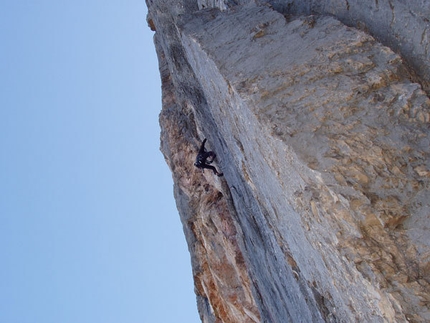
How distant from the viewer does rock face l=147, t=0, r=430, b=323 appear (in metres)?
2.76

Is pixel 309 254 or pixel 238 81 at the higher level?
pixel 238 81

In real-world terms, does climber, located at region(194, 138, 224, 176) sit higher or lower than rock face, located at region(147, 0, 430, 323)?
higher

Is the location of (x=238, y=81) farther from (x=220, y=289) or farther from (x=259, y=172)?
(x=220, y=289)

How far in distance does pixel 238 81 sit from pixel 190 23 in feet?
7.79

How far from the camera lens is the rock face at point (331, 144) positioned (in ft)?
9.05

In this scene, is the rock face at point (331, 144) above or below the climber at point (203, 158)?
below

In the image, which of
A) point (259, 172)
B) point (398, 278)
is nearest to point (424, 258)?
point (398, 278)

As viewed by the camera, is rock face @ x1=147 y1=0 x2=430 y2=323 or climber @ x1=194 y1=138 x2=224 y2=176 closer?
rock face @ x1=147 y1=0 x2=430 y2=323

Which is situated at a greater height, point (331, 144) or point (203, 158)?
point (203, 158)

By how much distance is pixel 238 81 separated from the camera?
13.8 ft

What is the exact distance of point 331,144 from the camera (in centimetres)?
320

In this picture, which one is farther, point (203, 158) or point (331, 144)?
point (203, 158)

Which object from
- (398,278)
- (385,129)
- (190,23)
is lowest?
(398,278)

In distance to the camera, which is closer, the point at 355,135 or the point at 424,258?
the point at 424,258
